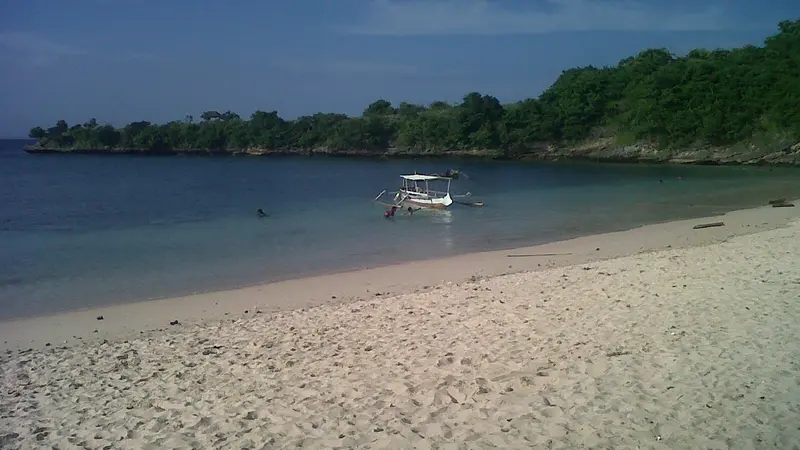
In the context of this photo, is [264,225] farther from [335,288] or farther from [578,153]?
[578,153]

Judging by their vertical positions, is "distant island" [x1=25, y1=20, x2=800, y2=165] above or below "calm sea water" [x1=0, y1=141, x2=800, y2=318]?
above

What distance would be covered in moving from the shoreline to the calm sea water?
1.24m

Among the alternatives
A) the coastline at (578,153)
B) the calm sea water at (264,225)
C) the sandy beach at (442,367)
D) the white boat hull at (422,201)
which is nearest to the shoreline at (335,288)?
the sandy beach at (442,367)

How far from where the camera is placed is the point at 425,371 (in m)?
6.84

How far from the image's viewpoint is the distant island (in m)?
66.9

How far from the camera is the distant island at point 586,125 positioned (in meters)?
66.9

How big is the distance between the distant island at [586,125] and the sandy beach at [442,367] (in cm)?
5475

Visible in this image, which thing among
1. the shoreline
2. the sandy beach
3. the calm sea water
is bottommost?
the calm sea water

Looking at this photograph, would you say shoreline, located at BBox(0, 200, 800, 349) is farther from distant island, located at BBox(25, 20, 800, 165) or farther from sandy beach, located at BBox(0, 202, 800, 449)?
distant island, located at BBox(25, 20, 800, 165)

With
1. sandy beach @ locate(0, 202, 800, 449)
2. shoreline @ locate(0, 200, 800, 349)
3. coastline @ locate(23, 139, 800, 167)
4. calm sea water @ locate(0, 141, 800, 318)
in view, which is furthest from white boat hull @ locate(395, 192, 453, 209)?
coastline @ locate(23, 139, 800, 167)

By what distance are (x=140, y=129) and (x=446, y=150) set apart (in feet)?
198

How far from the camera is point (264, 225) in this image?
1029 inches

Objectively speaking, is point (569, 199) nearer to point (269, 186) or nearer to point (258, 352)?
point (269, 186)

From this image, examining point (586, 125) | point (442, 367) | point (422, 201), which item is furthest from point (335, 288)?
point (586, 125)
